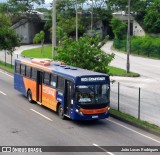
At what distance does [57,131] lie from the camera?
18.7m

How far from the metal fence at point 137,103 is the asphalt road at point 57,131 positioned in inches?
77.2

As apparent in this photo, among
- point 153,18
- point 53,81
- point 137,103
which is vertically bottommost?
point 137,103

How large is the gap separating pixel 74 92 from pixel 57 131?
2.27 meters

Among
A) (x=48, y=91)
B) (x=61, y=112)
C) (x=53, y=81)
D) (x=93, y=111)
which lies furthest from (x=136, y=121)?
(x=48, y=91)

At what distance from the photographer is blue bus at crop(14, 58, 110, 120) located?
20.1m

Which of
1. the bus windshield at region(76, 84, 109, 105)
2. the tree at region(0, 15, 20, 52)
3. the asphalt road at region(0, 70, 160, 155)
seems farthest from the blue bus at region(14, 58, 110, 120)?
the tree at region(0, 15, 20, 52)

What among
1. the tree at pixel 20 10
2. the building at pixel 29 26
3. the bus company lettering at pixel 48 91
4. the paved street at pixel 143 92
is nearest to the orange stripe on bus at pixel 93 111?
the paved street at pixel 143 92

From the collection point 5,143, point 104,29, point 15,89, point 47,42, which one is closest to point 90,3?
point 104,29

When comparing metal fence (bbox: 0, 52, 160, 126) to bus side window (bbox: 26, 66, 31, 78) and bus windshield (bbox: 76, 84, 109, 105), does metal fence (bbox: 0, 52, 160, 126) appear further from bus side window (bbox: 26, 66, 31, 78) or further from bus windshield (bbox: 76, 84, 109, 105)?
bus side window (bbox: 26, 66, 31, 78)

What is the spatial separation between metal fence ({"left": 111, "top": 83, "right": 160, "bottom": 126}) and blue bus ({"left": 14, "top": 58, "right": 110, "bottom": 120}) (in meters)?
2.09

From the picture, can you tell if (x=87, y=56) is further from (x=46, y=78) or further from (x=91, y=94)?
(x=91, y=94)

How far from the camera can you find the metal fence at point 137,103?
22.7 m

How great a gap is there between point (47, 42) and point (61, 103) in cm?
7507

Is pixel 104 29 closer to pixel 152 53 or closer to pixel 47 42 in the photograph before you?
pixel 47 42
